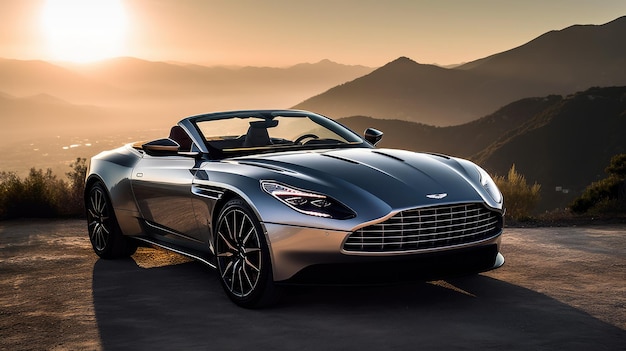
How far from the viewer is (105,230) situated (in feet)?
26.9

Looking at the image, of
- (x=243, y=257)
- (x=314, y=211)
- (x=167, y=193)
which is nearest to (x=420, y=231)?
(x=314, y=211)

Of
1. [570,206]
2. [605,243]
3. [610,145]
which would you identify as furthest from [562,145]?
[605,243]

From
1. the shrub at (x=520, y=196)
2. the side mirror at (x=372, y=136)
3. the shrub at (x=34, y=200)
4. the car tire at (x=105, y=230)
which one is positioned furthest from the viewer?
the shrub at (x=520, y=196)

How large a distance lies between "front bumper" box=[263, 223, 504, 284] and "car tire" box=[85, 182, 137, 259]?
3.17 metres

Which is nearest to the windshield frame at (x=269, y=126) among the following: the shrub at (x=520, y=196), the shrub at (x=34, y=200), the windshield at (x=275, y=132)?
the windshield at (x=275, y=132)

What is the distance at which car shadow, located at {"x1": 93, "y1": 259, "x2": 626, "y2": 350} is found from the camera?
4664 mm

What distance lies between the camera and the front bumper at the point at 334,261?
5129 millimetres

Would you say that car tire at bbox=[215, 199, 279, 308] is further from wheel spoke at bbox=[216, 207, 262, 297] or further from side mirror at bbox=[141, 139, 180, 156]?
side mirror at bbox=[141, 139, 180, 156]

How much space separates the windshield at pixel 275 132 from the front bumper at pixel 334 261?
1.60m

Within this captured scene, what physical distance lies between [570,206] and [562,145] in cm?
10855

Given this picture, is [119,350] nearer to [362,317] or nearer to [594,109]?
[362,317]

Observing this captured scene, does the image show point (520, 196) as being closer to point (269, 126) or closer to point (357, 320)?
point (269, 126)

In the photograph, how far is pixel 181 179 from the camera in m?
6.59

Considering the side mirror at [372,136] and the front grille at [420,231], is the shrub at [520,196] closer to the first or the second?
the side mirror at [372,136]
